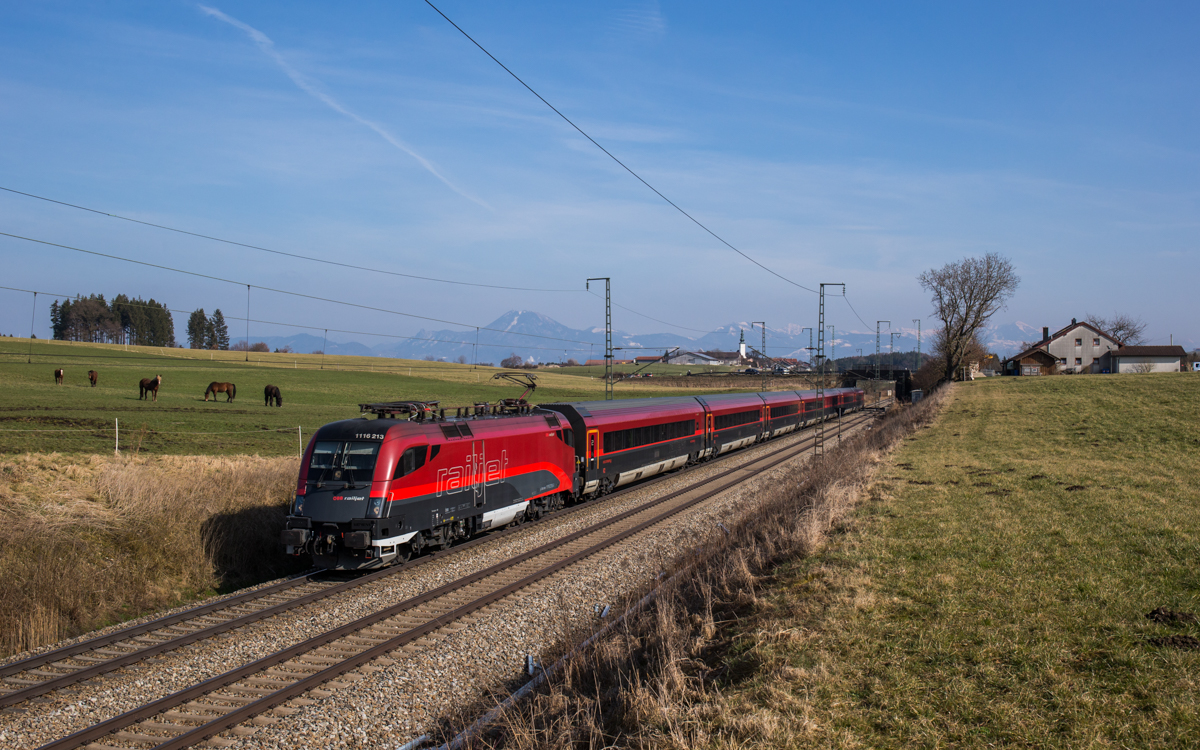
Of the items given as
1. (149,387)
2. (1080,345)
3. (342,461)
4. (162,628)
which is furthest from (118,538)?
(1080,345)

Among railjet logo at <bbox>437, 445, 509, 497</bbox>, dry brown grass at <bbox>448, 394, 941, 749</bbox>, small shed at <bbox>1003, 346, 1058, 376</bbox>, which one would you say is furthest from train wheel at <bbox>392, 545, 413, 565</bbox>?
small shed at <bbox>1003, 346, 1058, 376</bbox>

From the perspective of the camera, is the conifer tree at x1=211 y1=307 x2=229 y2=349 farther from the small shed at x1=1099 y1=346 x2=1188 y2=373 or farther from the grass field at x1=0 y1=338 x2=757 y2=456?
the small shed at x1=1099 y1=346 x2=1188 y2=373

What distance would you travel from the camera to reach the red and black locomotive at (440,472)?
1444 cm

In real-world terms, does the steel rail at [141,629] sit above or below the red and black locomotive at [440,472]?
below

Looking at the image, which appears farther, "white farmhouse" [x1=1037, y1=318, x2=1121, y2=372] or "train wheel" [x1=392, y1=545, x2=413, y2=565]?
"white farmhouse" [x1=1037, y1=318, x2=1121, y2=372]

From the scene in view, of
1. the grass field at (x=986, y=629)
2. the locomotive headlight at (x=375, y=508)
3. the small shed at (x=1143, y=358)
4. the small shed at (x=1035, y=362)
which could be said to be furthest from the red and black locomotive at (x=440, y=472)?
the small shed at (x=1143, y=358)

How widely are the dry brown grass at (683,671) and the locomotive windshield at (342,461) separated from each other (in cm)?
654

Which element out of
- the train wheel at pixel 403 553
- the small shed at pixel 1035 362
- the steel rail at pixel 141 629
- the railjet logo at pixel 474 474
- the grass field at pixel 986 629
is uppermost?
the small shed at pixel 1035 362

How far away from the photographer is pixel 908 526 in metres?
13.8

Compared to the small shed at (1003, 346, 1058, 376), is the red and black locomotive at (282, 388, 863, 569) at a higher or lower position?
lower

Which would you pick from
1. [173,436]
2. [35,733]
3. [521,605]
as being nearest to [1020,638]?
[521,605]

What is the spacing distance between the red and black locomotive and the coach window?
0.07ft

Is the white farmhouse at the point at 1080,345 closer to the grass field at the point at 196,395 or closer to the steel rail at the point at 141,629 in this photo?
the grass field at the point at 196,395

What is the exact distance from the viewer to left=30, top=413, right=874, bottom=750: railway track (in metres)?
8.16
